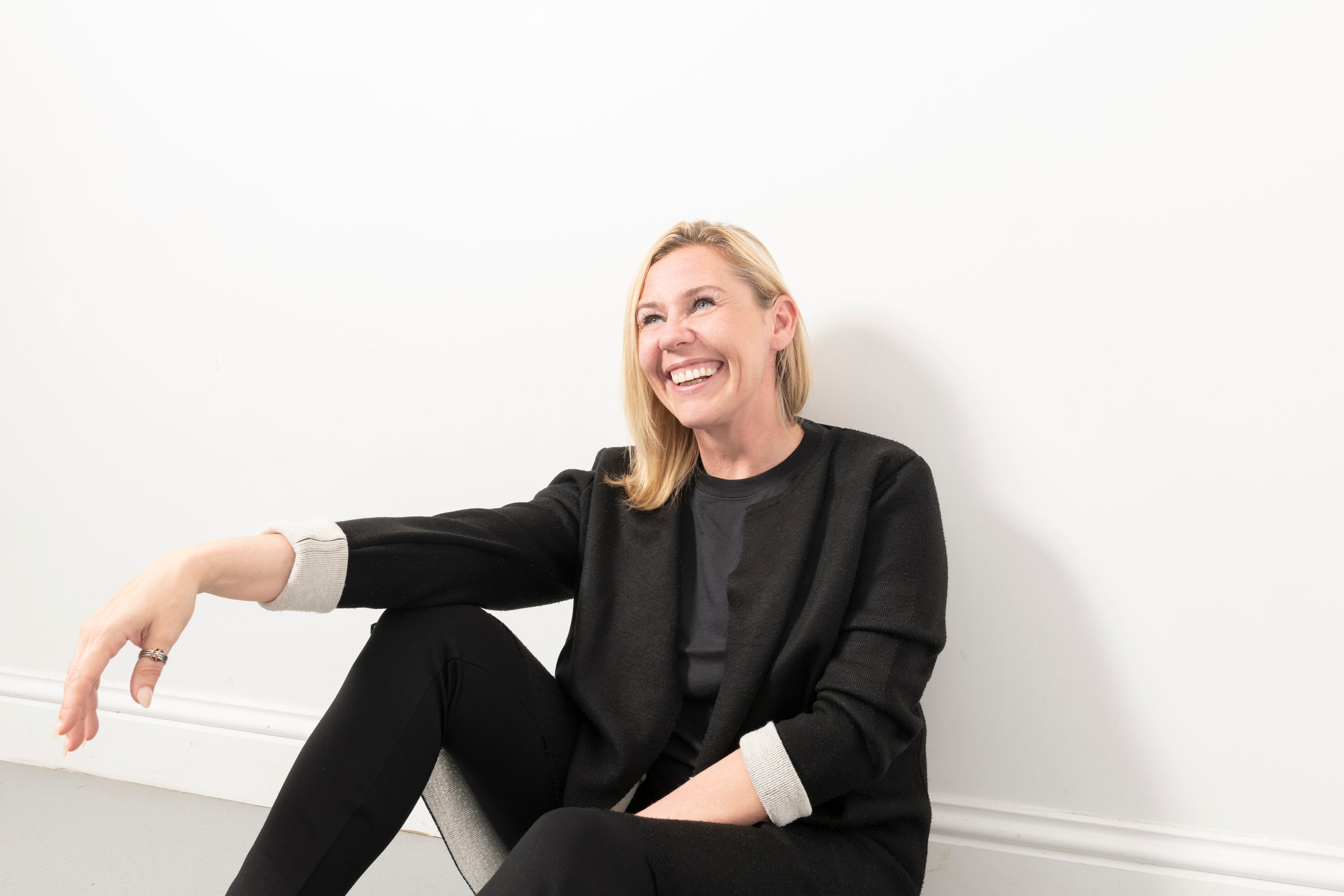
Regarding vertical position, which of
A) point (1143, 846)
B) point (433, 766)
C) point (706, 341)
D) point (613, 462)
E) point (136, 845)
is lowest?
point (136, 845)

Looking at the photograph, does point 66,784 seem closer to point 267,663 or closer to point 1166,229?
point 267,663

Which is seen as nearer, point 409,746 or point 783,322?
point 409,746

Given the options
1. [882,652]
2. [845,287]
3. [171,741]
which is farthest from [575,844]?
[171,741]

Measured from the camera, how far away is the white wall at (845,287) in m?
1.35

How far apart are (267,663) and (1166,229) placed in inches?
72.3

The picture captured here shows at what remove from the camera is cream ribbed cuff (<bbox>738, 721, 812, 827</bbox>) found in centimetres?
108

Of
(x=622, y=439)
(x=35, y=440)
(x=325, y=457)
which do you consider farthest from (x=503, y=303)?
(x=35, y=440)

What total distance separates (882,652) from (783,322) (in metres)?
0.52

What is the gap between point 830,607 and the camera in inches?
46.9

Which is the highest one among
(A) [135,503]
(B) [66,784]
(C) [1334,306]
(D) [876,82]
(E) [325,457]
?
(D) [876,82]

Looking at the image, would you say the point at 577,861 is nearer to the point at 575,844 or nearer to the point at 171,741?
the point at 575,844

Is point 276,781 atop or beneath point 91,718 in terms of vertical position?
beneath

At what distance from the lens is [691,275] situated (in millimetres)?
1335

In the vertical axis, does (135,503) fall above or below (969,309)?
below
